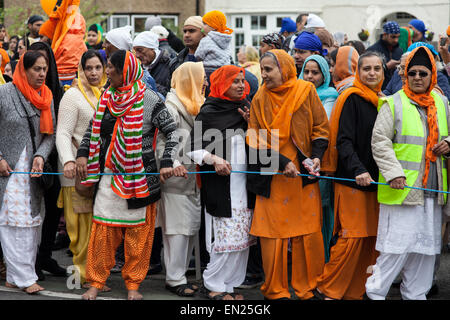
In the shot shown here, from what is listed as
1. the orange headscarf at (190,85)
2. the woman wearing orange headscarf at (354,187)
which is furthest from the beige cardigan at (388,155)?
the orange headscarf at (190,85)

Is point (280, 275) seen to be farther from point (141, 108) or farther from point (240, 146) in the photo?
point (141, 108)

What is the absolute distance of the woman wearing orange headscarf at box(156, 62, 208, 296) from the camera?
5945 mm

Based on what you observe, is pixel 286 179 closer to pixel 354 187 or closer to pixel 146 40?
pixel 354 187

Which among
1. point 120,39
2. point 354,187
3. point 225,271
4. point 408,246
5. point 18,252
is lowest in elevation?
point 225,271

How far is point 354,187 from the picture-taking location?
551 centimetres

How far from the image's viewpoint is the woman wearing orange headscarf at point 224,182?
5.60m

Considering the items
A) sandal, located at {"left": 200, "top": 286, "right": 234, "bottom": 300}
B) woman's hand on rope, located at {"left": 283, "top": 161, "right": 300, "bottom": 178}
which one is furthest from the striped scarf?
woman's hand on rope, located at {"left": 283, "top": 161, "right": 300, "bottom": 178}

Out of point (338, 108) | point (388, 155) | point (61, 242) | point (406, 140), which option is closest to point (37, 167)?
point (61, 242)

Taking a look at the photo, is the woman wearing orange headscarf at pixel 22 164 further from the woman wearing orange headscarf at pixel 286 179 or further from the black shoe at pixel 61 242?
the woman wearing orange headscarf at pixel 286 179

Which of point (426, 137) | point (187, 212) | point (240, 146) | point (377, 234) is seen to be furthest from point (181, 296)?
point (426, 137)

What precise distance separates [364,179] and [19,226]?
293cm

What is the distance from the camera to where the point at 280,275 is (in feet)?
18.2

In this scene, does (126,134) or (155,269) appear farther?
(155,269)

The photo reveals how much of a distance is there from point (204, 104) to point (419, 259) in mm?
2161
